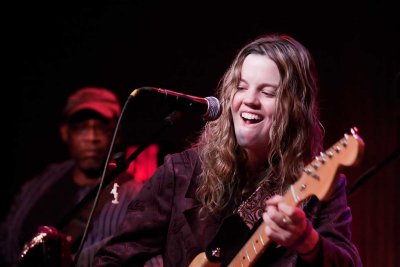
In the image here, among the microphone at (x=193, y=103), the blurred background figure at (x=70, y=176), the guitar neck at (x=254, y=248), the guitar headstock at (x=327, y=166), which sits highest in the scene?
the microphone at (x=193, y=103)

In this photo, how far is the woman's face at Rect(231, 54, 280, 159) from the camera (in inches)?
100

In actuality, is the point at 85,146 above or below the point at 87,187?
above

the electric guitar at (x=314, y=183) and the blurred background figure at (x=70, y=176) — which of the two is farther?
the blurred background figure at (x=70, y=176)

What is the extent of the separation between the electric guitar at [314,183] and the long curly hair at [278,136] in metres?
0.25

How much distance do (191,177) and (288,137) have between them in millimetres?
464

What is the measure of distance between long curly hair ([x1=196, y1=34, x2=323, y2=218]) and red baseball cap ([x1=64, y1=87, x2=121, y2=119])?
2188 millimetres

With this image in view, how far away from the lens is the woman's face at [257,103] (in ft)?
8.34

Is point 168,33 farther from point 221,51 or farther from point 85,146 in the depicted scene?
point 85,146

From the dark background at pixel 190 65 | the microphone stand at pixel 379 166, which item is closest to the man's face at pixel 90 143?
the dark background at pixel 190 65

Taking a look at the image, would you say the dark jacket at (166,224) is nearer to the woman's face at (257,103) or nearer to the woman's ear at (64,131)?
the woman's face at (257,103)

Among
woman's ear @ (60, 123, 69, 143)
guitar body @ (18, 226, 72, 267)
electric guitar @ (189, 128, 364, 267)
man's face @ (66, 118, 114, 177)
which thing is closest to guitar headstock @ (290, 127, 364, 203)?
electric guitar @ (189, 128, 364, 267)

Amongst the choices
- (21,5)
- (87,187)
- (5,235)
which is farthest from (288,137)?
(21,5)

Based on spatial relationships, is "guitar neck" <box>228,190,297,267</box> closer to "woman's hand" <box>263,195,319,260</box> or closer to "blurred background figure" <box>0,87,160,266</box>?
"woman's hand" <box>263,195,319,260</box>

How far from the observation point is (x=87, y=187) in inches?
189
